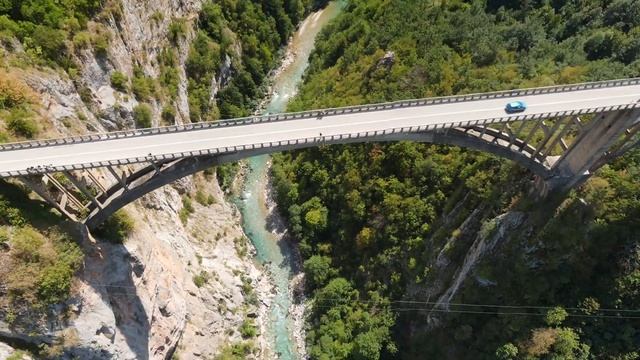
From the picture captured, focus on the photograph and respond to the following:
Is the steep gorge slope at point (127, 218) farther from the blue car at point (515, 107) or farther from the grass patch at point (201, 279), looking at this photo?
the blue car at point (515, 107)

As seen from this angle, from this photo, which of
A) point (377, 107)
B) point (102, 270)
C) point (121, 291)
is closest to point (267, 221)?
point (121, 291)

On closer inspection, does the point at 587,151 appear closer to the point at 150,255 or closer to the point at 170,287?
the point at 150,255

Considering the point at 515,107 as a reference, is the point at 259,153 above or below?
below

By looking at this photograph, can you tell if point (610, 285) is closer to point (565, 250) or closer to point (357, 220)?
point (565, 250)

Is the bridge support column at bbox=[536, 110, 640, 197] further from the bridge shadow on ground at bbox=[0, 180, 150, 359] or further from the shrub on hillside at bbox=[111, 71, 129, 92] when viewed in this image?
the shrub on hillside at bbox=[111, 71, 129, 92]

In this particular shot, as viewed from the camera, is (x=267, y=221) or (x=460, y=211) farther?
(x=267, y=221)

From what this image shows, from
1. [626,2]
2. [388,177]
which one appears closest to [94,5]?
[388,177]
